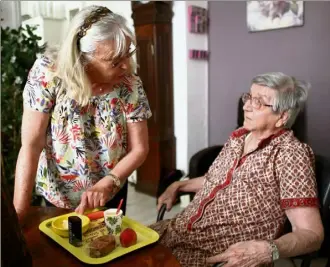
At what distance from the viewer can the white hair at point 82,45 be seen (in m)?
1.21

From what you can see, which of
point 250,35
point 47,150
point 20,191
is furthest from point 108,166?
point 250,35

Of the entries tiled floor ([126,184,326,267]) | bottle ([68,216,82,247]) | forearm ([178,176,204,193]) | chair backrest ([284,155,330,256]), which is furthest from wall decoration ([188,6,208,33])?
bottle ([68,216,82,247])

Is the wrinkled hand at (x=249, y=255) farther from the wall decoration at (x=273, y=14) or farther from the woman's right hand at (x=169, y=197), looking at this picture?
the wall decoration at (x=273, y=14)

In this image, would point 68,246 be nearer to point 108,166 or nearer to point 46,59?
point 108,166

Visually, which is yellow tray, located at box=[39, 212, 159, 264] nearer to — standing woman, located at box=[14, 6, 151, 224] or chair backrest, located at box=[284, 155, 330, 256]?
standing woman, located at box=[14, 6, 151, 224]

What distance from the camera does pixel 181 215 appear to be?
160cm

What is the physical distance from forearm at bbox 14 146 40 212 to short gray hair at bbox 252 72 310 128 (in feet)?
3.25

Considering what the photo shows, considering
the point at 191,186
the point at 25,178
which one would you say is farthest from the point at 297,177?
the point at 25,178

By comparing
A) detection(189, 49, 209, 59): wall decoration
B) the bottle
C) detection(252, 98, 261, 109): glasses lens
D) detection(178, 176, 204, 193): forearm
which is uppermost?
detection(189, 49, 209, 59): wall decoration

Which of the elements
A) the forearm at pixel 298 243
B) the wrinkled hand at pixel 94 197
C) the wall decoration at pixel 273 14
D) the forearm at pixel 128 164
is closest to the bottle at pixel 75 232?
the wrinkled hand at pixel 94 197

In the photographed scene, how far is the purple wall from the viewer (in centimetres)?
260

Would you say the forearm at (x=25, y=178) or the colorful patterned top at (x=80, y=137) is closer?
the forearm at (x=25, y=178)

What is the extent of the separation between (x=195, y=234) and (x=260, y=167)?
383 millimetres

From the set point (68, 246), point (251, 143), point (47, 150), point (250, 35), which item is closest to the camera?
point (68, 246)
